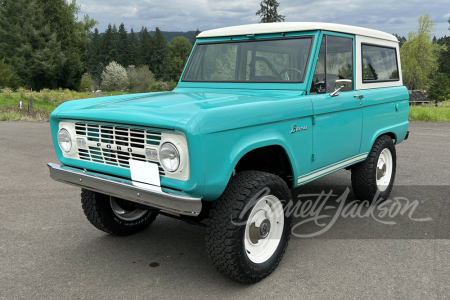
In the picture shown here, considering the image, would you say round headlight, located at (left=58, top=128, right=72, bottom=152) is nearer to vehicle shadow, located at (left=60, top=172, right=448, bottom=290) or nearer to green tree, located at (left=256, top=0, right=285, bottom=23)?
vehicle shadow, located at (left=60, top=172, right=448, bottom=290)

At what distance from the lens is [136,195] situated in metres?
2.93

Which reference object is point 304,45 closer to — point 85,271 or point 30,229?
point 85,271

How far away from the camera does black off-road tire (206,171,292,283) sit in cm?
296

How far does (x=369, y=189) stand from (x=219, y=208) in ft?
8.63

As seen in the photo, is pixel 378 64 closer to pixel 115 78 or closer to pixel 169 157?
pixel 169 157

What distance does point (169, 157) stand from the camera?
2.80m

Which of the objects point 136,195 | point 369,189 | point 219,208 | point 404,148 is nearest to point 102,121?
point 136,195

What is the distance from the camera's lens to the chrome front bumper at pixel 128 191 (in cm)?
273

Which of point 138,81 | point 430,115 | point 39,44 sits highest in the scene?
point 39,44

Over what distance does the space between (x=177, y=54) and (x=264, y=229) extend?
110353 mm

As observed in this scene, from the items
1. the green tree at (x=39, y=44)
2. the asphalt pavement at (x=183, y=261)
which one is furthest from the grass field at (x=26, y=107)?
the green tree at (x=39, y=44)

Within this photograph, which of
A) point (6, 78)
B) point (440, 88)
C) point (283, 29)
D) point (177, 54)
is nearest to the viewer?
point (283, 29)

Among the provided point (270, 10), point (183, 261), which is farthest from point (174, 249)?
point (270, 10)

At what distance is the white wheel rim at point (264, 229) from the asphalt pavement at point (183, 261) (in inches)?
8.4
